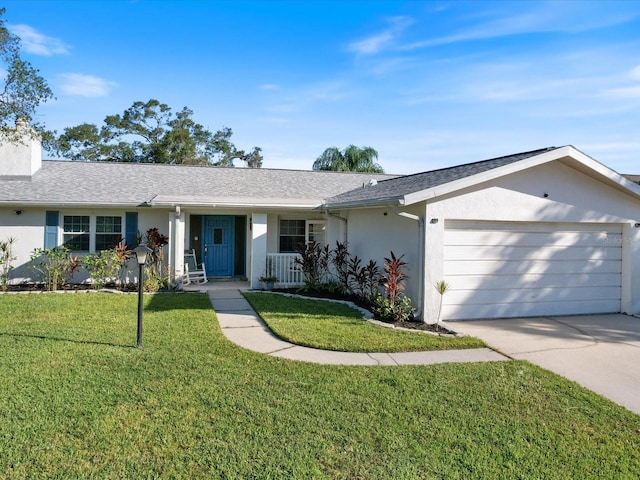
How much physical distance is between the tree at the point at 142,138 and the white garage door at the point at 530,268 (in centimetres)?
3010

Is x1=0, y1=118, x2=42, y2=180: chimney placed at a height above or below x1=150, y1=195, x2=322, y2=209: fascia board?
above

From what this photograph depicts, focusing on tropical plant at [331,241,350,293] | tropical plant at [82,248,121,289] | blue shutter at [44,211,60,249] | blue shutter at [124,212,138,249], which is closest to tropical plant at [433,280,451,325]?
tropical plant at [331,241,350,293]

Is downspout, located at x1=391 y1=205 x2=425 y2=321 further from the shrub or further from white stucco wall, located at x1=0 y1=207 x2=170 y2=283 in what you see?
white stucco wall, located at x1=0 y1=207 x2=170 y2=283

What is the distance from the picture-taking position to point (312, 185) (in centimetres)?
1545

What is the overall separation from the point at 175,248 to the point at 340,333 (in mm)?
6712

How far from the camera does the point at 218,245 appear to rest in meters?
14.1

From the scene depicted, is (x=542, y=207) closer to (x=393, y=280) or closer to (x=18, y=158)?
(x=393, y=280)

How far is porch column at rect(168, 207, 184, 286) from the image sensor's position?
462 inches

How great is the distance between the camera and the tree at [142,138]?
3222 cm

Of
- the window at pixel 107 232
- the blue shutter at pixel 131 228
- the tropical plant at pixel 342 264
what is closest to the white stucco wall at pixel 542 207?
the tropical plant at pixel 342 264

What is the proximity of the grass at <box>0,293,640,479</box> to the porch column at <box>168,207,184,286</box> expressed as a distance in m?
5.57

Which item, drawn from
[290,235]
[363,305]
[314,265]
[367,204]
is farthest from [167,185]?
Result: [363,305]

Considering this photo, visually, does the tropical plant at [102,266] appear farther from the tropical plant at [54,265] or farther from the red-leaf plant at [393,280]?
the red-leaf plant at [393,280]

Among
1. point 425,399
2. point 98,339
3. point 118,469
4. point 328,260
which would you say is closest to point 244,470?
point 118,469
